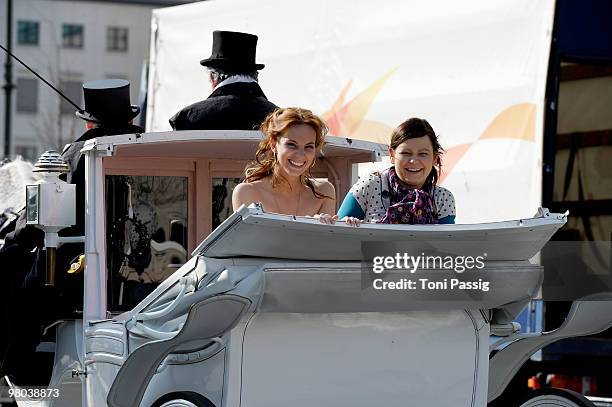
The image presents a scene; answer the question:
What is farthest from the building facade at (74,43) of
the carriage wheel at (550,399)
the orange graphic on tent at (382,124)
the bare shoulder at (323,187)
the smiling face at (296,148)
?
the carriage wheel at (550,399)

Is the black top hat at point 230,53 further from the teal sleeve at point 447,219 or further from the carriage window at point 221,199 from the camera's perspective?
the teal sleeve at point 447,219

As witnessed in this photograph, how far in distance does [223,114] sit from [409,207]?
6.36ft

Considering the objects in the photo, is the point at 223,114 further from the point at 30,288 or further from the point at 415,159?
the point at 415,159

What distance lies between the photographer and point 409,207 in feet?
18.5

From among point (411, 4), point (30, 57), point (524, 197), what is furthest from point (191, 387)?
point (30, 57)

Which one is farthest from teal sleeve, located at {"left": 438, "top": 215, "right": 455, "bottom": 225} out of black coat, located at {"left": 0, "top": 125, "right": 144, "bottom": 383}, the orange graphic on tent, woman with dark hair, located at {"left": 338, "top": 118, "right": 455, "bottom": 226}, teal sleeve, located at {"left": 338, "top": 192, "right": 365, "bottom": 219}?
the orange graphic on tent

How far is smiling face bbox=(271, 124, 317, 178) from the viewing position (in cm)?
571

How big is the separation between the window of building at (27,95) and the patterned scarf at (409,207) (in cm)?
5539

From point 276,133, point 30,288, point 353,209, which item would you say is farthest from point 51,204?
point 353,209

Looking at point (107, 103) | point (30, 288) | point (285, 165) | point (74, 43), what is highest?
point (74, 43)

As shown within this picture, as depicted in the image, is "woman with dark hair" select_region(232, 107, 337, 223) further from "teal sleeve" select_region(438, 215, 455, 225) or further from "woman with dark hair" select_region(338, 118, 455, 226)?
"teal sleeve" select_region(438, 215, 455, 225)

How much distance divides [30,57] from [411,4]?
51362 mm

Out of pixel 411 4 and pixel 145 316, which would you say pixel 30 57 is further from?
pixel 145 316

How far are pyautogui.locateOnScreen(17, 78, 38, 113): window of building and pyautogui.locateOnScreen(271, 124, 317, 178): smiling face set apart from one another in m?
55.3
